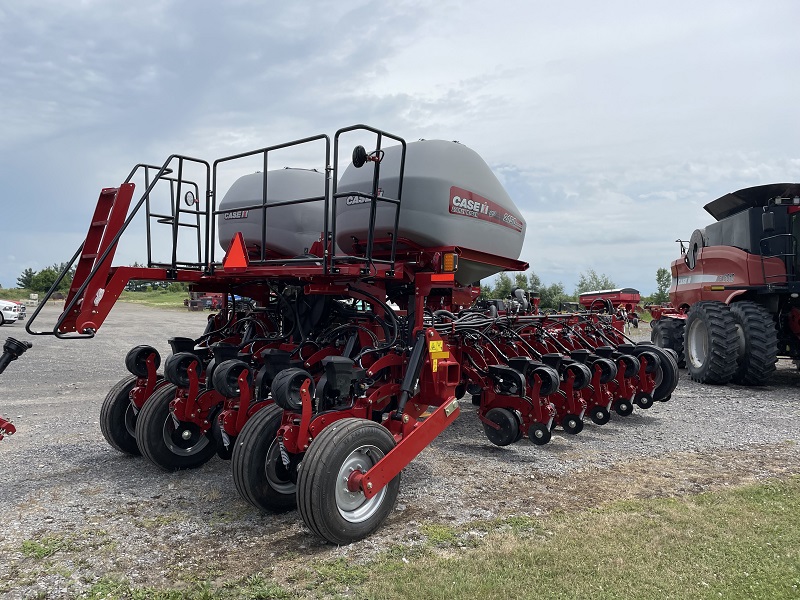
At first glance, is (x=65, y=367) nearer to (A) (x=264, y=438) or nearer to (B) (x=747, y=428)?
(A) (x=264, y=438)

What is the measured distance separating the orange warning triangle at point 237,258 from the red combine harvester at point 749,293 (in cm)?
797

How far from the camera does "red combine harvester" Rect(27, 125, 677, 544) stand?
4309 mm

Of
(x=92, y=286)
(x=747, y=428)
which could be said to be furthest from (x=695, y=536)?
(x=92, y=286)

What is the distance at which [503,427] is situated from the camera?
617 cm

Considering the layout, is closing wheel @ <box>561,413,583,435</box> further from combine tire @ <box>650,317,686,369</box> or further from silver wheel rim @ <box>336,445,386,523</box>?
combine tire @ <box>650,317,686,369</box>

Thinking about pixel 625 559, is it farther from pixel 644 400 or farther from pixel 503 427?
pixel 644 400

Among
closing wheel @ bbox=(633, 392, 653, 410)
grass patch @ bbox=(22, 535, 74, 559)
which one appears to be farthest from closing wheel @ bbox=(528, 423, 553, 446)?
grass patch @ bbox=(22, 535, 74, 559)

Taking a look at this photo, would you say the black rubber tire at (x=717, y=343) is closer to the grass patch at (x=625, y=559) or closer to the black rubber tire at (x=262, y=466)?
the grass patch at (x=625, y=559)

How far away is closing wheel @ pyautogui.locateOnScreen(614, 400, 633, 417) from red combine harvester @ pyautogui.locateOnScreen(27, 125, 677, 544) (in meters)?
0.61

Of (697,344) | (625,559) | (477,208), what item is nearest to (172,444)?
(477,208)

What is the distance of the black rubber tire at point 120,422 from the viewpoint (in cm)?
587

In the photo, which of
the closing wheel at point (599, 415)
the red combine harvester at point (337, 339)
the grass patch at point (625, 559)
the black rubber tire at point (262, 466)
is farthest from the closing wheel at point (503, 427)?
the black rubber tire at point (262, 466)

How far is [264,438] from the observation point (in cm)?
445

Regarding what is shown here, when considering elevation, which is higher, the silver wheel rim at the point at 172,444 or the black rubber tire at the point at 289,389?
the black rubber tire at the point at 289,389
